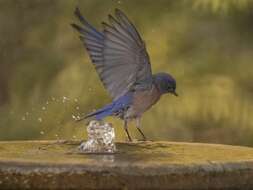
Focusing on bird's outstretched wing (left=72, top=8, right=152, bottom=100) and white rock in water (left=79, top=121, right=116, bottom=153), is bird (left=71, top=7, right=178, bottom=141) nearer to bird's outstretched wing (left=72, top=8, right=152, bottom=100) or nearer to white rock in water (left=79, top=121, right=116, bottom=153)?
bird's outstretched wing (left=72, top=8, right=152, bottom=100)

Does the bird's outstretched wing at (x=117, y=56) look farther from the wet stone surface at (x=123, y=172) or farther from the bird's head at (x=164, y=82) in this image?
the wet stone surface at (x=123, y=172)

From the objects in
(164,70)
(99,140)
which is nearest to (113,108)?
(99,140)

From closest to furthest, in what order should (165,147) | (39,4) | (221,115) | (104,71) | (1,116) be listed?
1. (165,147)
2. (104,71)
3. (221,115)
4. (1,116)
5. (39,4)

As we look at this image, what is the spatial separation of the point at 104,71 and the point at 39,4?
133 inches

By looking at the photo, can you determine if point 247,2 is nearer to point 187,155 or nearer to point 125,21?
point 125,21

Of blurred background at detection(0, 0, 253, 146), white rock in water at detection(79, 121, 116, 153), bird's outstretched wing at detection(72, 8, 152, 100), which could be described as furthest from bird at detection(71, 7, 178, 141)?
blurred background at detection(0, 0, 253, 146)

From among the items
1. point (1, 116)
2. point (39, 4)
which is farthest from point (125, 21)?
point (39, 4)

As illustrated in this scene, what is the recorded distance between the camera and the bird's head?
508 centimetres

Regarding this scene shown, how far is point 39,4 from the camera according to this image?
8.31m

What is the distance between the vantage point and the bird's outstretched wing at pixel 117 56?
A: 15.9ft

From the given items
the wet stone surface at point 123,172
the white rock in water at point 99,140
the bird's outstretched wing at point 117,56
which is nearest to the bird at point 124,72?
the bird's outstretched wing at point 117,56

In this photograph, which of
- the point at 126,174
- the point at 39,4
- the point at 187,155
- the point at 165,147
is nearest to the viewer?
the point at 126,174

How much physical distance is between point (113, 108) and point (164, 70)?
2337 millimetres

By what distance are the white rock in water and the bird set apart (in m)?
0.37
